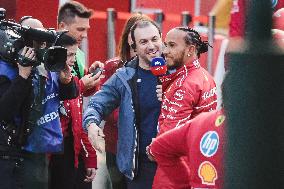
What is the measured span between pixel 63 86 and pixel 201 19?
3201 millimetres

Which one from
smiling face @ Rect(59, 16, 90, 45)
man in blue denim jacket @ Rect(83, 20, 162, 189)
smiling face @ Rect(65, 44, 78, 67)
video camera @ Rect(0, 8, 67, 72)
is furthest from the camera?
smiling face @ Rect(59, 16, 90, 45)

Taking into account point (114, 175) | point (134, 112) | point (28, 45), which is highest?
point (28, 45)

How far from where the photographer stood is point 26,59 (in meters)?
4.24

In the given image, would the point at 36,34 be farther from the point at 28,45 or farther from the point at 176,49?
the point at 176,49

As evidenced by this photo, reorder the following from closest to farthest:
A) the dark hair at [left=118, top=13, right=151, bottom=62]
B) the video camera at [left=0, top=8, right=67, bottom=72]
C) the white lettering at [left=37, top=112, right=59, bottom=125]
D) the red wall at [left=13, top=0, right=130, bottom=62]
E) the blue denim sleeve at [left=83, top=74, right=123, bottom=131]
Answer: the video camera at [left=0, top=8, right=67, bottom=72]
the white lettering at [left=37, top=112, right=59, bottom=125]
the blue denim sleeve at [left=83, top=74, right=123, bottom=131]
the dark hair at [left=118, top=13, right=151, bottom=62]
the red wall at [left=13, top=0, right=130, bottom=62]

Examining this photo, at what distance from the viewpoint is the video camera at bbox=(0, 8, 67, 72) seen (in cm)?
426

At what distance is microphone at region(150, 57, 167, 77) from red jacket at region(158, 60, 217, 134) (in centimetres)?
4

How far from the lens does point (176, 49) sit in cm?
460

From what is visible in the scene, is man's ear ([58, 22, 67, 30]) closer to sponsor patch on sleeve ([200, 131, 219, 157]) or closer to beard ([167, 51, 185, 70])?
beard ([167, 51, 185, 70])

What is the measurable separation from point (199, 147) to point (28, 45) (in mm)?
1500

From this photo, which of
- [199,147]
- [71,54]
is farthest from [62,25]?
[199,147]

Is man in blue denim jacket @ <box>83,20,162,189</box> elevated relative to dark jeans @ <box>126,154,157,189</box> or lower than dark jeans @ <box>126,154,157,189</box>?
elevated

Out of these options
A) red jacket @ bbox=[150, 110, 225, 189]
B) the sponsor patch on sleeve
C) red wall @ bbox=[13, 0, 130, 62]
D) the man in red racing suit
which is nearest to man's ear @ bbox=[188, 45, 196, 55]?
the man in red racing suit

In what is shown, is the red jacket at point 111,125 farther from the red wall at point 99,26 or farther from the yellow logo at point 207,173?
the red wall at point 99,26
